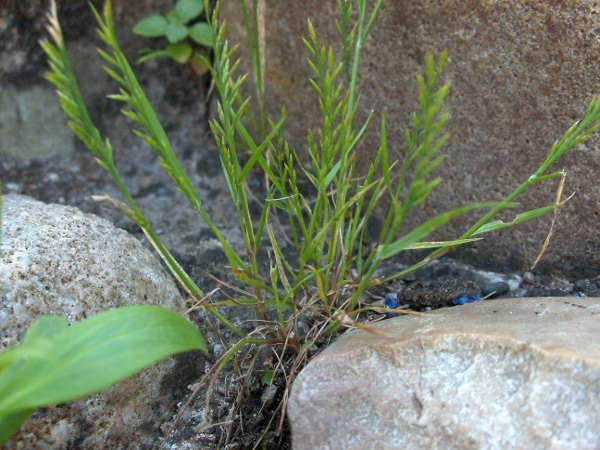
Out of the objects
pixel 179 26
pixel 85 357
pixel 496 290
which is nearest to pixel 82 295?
pixel 85 357

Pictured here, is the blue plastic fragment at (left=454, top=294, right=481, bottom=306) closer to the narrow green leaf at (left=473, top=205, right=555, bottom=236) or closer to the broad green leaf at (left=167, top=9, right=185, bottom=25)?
the narrow green leaf at (left=473, top=205, right=555, bottom=236)

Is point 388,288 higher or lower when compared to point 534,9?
lower

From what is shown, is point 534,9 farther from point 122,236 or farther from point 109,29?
point 122,236

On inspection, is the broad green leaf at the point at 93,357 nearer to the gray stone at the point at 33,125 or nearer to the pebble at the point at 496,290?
the pebble at the point at 496,290

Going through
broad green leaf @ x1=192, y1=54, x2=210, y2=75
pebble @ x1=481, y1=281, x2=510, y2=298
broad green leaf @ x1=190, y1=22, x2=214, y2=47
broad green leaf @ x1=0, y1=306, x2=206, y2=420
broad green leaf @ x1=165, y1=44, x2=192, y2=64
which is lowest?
pebble @ x1=481, y1=281, x2=510, y2=298

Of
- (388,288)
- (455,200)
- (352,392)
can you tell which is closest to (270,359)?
(352,392)

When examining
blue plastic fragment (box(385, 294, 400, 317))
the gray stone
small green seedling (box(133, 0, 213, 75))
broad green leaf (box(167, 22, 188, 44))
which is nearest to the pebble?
blue plastic fragment (box(385, 294, 400, 317))

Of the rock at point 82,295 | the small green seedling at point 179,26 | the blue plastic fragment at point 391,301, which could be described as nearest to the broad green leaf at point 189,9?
the small green seedling at point 179,26
